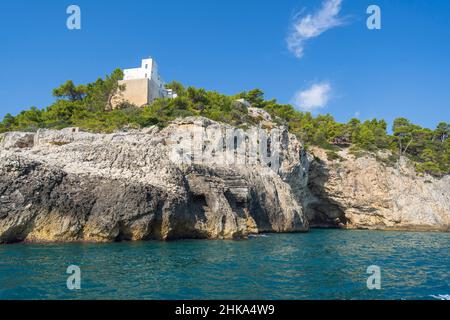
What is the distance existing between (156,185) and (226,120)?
19.5m

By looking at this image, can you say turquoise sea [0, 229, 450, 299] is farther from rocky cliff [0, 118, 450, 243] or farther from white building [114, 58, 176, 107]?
white building [114, 58, 176, 107]

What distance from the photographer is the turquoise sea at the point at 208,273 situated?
398 inches

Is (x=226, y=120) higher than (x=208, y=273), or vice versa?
(x=226, y=120)

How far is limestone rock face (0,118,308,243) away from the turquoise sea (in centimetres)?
159

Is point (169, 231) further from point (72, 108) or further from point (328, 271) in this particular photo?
point (72, 108)

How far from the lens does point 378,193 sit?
47.3 m

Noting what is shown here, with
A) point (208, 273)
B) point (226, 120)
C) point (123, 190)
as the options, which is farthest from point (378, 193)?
point (208, 273)

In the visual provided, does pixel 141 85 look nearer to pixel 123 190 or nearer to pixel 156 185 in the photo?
pixel 156 185

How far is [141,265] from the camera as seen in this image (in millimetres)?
13695

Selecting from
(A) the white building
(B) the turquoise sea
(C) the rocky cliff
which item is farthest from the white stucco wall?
(B) the turquoise sea

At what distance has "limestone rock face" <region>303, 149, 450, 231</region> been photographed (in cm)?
4616

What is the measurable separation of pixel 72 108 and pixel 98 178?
27377 mm

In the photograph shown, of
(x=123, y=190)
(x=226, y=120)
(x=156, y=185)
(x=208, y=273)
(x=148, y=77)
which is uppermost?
(x=148, y=77)

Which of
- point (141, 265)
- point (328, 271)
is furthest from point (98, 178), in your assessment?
point (328, 271)
